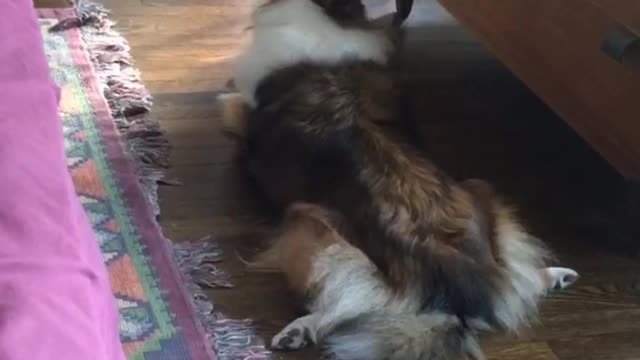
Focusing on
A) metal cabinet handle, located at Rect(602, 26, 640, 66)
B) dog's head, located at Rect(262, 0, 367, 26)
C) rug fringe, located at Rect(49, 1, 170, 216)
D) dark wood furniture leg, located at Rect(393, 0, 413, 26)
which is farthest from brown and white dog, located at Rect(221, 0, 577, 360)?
dark wood furniture leg, located at Rect(393, 0, 413, 26)

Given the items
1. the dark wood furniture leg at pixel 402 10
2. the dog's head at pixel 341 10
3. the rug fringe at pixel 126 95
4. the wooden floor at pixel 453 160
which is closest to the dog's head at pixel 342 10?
the dog's head at pixel 341 10

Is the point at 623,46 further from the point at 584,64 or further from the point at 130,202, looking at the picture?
the point at 130,202

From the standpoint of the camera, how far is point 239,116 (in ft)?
7.29

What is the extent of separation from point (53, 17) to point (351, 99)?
117 centimetres

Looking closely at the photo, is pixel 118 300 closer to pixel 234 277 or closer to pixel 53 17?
pixel 234 277

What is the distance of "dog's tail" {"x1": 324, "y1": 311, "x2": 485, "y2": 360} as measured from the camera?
1.60 metres

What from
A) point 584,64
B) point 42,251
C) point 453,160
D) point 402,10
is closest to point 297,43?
point 453,160

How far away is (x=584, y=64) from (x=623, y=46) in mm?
167

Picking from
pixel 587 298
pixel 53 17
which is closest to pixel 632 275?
pixel 587 298

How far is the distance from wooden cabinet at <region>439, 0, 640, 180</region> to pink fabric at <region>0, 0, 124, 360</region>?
38.8 inches

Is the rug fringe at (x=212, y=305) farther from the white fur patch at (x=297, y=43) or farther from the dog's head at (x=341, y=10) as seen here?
the dog's head at (x=341, y=10)

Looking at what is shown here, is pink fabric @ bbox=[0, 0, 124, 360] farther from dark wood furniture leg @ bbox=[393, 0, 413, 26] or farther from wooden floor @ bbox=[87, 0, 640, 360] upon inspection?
dark wood furniture leg @ bbox=[393, 0, 413, 26]

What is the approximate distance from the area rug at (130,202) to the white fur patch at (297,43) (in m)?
0.26

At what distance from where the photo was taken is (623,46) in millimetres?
1726
